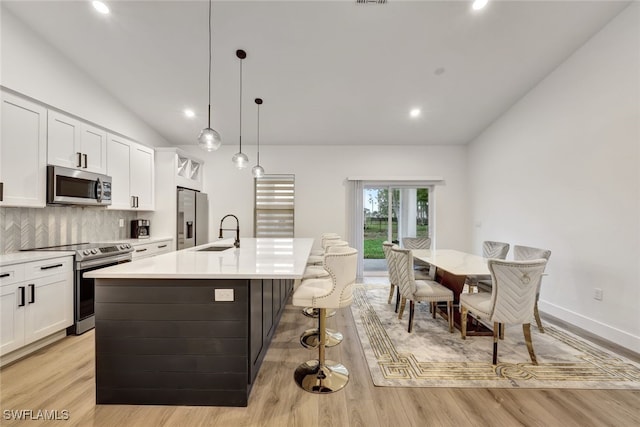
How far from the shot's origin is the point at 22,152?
99.0 inches

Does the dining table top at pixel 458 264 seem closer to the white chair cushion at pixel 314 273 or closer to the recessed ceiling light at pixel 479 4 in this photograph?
the white chair cushion at pixel 314 273

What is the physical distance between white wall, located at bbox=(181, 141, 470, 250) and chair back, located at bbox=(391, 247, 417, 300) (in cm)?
264

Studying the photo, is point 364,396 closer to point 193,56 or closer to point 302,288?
point 302,288

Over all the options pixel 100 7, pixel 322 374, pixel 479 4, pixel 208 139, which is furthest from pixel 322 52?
pixel 322 374

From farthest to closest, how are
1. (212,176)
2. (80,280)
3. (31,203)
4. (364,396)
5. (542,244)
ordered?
(212,176), (542,244), (80,280), (31,203), (364,396)

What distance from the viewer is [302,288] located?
2133 mm

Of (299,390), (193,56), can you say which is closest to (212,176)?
(193,56)

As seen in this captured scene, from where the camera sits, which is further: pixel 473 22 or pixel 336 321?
pixel 336 321

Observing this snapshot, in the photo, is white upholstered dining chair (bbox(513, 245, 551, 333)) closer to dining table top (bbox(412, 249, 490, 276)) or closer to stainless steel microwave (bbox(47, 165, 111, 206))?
dining table top (bbox(412, 249, 490, 276))

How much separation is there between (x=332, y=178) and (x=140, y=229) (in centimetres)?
362

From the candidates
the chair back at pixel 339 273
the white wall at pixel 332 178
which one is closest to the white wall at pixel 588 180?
the white wall at pixel 332 178

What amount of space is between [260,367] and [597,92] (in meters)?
4.51

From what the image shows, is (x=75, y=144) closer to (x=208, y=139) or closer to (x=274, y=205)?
(x=208, y=139)

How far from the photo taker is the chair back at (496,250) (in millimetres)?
3459
